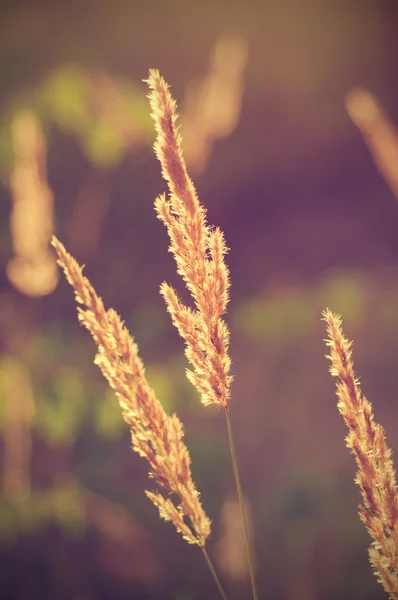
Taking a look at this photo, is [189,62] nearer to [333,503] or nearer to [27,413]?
[27,413]

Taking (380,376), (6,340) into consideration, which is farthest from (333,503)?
(6,340)

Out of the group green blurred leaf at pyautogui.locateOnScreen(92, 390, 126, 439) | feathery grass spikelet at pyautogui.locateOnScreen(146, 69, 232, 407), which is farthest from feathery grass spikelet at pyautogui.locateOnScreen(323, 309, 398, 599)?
green blurred leaf at pyautogui.locateOnScreen(92, 390, 126, 439)

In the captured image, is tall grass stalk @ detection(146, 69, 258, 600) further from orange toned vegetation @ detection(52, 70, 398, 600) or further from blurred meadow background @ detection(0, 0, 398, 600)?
blurred meadow background @ detection(0, 0, 398, 600)

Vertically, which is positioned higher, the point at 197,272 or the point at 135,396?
the point at 197,272

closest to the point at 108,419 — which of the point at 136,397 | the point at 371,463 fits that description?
the point at 136,397

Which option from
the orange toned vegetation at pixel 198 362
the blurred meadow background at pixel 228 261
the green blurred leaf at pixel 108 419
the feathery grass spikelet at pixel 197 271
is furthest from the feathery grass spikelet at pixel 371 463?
the green blurred leaf at pixel 108 419

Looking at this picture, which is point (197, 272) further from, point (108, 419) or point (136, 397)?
point (108, 419)
